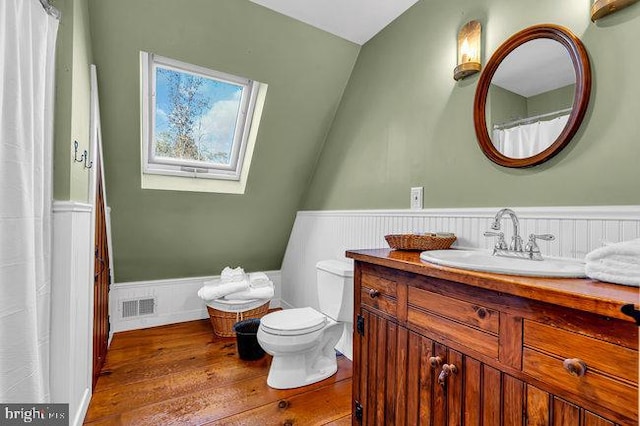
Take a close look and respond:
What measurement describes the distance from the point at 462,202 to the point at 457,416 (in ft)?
2.96

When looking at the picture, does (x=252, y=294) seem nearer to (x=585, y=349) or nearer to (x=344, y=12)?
(x=344, y=12)

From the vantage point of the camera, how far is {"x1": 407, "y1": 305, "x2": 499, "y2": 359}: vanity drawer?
0.84 m

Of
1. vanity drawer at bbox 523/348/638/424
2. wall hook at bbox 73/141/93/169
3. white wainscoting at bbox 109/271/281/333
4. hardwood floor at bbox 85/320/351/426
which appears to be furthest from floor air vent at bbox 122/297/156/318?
vanity drawer at bbox 523/348/638/424

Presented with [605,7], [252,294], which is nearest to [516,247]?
[605,7]

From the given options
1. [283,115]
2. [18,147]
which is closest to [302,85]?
[283,115]

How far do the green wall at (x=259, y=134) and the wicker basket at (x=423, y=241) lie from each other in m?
1.41

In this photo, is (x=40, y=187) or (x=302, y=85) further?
(x=302, y=85)

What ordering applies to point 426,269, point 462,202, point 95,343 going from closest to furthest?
point 426,269
point 462,202
point 95,343

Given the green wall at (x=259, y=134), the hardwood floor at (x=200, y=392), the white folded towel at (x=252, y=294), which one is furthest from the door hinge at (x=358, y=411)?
the green wall at (x=259, y=134)

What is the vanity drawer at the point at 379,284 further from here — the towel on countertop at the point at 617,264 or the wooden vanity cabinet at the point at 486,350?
the towel on countertop at the point at 617,264

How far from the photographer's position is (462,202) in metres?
1.47

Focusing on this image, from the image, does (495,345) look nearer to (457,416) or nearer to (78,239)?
(457,416)

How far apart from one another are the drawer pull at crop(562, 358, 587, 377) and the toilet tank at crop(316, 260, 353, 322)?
1.12 meters

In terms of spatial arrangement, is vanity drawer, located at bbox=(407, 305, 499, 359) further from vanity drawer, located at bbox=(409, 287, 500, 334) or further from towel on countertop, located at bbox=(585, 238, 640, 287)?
towel on countertop, located at bbox=(585, 238, 640, 287)
